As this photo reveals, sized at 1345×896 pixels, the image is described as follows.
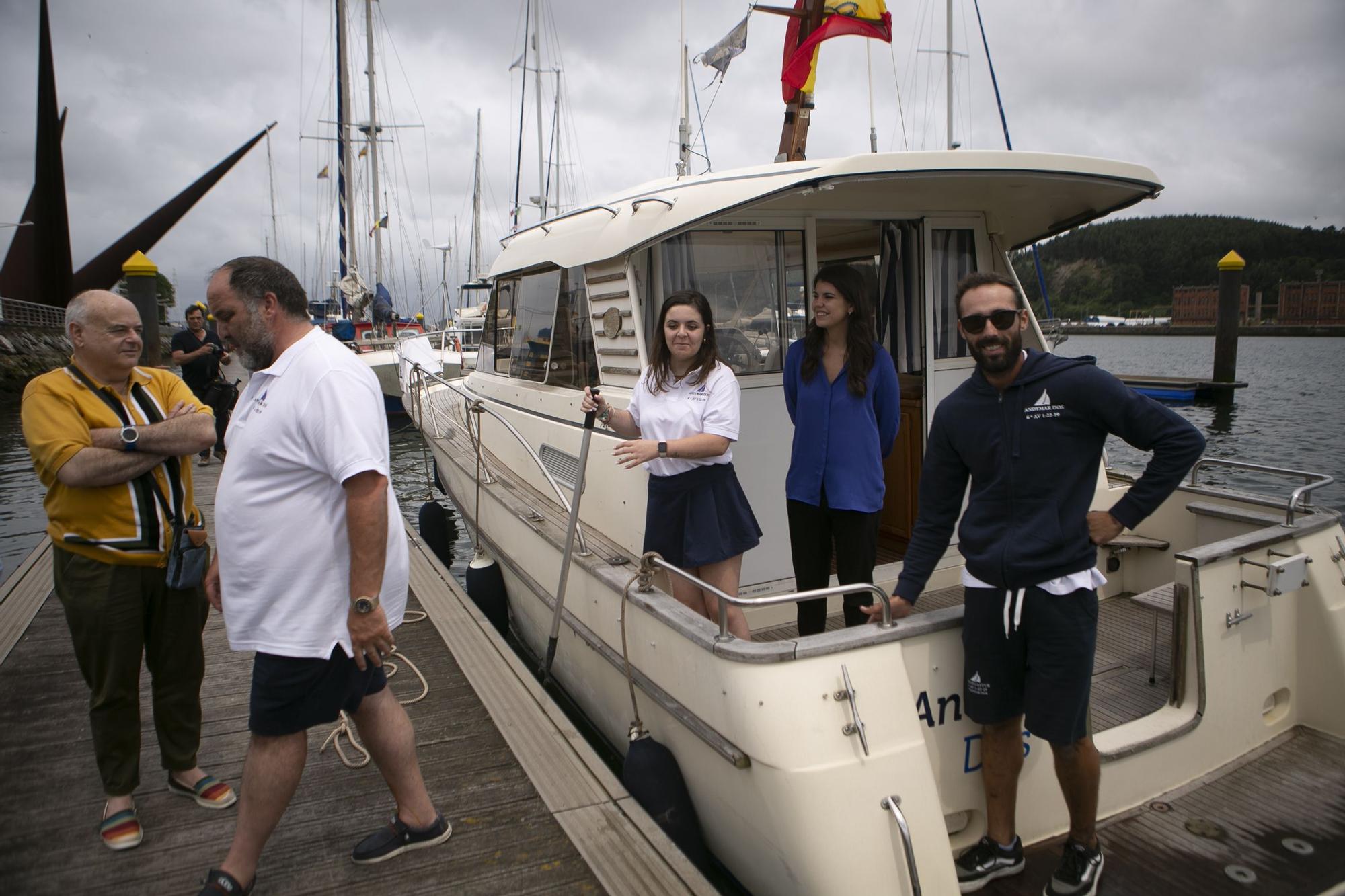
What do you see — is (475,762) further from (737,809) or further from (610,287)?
(610,287)

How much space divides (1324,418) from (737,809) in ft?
82.3

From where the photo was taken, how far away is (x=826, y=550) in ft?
10.3

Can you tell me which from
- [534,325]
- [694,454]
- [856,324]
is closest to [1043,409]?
[856,324]

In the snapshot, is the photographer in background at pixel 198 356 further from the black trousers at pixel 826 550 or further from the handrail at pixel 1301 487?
the handrail at pixel 1301 487

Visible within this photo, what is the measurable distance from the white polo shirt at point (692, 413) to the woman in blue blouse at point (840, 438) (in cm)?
31

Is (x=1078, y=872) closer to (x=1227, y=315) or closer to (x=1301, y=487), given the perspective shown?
(x=1301, y=487)

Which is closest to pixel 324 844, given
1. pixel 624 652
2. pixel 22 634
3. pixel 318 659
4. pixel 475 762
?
pixel 475 762

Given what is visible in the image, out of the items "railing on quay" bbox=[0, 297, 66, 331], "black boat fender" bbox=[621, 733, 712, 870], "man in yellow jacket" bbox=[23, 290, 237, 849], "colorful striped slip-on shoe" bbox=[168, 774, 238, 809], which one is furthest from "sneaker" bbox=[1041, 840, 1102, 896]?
"railing on quay" bbox=[0, 297, 66, 331]

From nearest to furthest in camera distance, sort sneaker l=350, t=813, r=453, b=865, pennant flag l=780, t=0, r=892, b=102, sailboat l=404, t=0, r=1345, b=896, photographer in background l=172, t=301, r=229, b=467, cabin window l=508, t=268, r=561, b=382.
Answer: sailboat l=404, t=0, r=1345, b=896 → sneaker l=350, t=813, r=453, b=865 → pennant flag l=780, t=0, r=892, b=102 → cabin window l=508, t=268, r=561, b=382 → photographer in background l=172, t=301, r=229, b=467

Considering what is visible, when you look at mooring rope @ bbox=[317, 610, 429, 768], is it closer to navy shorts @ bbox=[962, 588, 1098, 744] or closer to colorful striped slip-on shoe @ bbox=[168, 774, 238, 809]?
colorful striped slip-on shoe @ bbox=[168, 774, 238, 809]

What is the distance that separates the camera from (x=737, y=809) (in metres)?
2.60

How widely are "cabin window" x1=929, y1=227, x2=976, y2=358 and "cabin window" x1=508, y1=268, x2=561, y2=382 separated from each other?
2.23 m

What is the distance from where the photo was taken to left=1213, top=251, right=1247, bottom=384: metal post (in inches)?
816

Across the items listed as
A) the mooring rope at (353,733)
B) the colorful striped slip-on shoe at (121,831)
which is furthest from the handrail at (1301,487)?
the colorful striped slip-on shoe at (121,831)
